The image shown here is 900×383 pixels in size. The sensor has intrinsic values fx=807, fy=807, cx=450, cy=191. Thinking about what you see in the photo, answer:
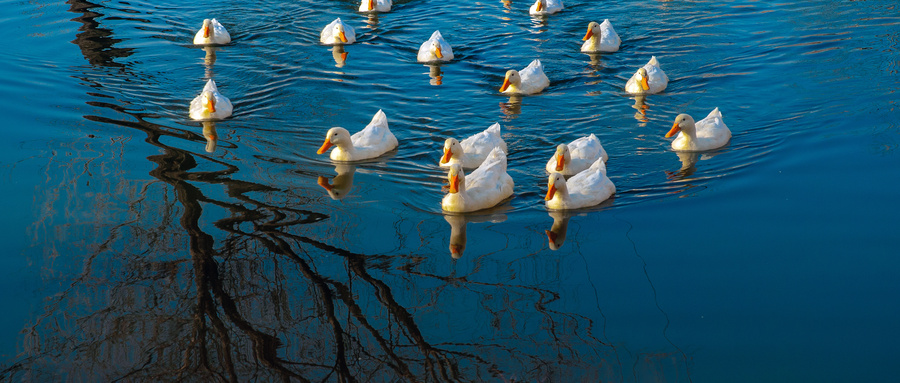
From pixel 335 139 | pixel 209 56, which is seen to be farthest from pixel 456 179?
pixel 209 56

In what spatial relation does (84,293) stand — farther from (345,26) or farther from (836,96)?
(836,96)

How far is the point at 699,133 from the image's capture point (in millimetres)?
10953

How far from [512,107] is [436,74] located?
1969mm

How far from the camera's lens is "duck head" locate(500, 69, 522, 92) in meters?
12.9

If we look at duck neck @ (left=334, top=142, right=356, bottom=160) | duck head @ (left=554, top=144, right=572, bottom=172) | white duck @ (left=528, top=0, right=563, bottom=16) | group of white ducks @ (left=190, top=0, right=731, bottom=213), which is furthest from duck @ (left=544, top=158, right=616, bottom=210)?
white duck @ (left=528, top=0, right=563, bottom=16)

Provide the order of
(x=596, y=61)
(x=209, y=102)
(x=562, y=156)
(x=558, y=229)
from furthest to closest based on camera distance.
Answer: (x=596, y=61) → (x=209, y=102) → (x=562, y=156) → (x=558, y=229)

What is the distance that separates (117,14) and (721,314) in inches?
582

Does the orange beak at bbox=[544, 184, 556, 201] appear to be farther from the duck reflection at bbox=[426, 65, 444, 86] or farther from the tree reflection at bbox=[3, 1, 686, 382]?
the duck reflection at bbox=[426, 65, 444, 86]

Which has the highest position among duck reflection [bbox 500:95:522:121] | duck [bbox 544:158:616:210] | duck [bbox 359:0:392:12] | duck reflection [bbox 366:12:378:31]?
duck [bbox 359:0:392:12]

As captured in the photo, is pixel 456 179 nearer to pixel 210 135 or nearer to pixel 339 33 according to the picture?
pixel 210 135

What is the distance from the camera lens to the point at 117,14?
A: 17297 mm

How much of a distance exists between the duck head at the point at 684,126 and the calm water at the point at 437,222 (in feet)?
1.11

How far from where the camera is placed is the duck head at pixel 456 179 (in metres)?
8.92

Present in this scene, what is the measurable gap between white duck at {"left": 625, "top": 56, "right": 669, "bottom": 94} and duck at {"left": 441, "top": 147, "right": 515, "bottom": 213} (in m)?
3.97
